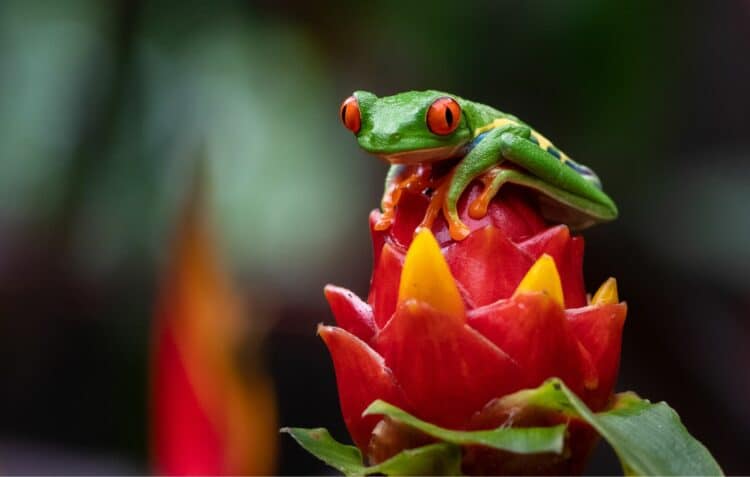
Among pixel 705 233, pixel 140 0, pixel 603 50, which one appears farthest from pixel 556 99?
pixel 140 0

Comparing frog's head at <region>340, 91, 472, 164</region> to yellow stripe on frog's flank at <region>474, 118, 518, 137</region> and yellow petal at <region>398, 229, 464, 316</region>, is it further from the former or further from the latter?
yellow petal at <region>398, 229, 464, 316</region>

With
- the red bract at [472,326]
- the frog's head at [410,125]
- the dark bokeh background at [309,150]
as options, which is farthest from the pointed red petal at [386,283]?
the dark bokeh background at [309,150]

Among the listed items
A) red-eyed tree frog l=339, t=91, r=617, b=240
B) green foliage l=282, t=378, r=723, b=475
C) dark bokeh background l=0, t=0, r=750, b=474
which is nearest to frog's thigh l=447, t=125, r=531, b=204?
red-eyed tree frog l=339, t=91, r=617, b=240

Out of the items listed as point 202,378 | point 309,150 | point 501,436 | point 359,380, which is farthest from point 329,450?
point 309,150

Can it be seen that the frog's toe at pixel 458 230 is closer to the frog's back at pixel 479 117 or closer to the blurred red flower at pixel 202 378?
the frog's back at pixel 479 117

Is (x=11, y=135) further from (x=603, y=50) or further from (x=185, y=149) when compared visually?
(x=603, y=50)

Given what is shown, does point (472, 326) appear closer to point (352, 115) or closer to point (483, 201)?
point (483, 201)
